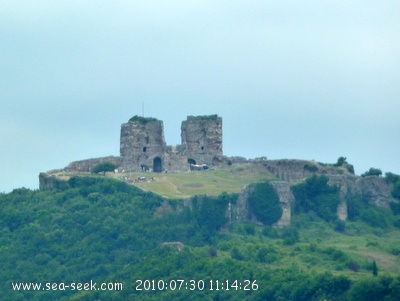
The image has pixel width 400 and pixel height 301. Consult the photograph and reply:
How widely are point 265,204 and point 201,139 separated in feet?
21.1

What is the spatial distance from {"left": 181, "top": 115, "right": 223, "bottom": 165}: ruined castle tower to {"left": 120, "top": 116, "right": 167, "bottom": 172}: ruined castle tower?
1056mm

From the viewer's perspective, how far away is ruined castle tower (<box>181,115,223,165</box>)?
433 feet

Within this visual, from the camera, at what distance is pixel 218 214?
125 meters

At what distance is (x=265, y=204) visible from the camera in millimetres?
126500

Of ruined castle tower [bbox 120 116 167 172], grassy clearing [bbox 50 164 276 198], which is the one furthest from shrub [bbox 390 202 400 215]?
ruined castle tower [bbox 120 116 167 172]

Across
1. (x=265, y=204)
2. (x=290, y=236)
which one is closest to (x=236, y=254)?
(x=290, y=236)

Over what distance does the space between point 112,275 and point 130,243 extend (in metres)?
3.14

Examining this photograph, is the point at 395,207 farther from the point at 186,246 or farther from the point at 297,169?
the point at 186,246

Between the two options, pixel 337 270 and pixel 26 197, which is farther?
pixel 26 197

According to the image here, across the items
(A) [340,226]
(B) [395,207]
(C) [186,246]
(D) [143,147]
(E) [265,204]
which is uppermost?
(D) [143,147]

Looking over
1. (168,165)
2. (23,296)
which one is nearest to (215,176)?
(168,165)

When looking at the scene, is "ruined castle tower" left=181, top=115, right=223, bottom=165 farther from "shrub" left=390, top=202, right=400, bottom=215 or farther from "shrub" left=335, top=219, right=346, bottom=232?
"shrub" left=390, top=202, right=400, bottom=215

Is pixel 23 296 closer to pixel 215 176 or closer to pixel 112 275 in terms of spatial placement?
pixel 112 275

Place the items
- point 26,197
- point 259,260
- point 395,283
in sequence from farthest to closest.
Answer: point 26,197 < point 259,260 < point 395,283
